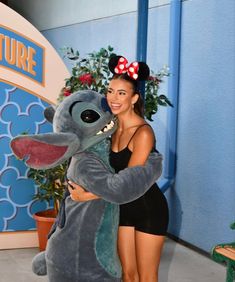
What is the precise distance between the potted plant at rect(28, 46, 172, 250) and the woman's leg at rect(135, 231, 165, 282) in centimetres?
128

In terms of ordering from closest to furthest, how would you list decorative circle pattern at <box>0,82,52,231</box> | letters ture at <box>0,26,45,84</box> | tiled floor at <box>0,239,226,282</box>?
tiled floor at <box>0,239,226,282</box> < letters ture at <box>0,26,45,84</box> < decorative circle pattern at <box>0,82,52,231</box>

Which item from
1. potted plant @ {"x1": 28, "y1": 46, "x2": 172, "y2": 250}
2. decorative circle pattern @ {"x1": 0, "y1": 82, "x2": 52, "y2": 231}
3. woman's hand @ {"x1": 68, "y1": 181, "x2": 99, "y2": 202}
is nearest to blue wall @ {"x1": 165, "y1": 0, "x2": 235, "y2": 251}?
potted plant @ {"x1": 28, "y1": 46, "x2": 172, "y2": 250}

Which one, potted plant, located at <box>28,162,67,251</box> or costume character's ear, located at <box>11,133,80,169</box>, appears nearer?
costume character's ear, located at <box>11,133,80,169</box>

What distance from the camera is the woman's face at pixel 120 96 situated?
96.5 inches

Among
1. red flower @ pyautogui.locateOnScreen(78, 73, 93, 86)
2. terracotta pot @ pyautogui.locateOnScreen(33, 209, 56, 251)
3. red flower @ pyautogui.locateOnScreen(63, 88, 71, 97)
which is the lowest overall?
terracotta pot @ pyautogui.locateOnScreen(33, 209, 56, 251)

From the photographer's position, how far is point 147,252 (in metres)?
2.53

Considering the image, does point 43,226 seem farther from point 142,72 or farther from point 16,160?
point 142,72

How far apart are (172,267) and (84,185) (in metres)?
2.14

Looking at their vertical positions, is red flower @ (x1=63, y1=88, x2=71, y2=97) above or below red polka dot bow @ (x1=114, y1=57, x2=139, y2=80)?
below

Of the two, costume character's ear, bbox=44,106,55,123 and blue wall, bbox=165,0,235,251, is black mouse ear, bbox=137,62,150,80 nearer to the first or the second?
costume character's ear, bbox=44,106,55,123

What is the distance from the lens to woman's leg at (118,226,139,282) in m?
2.55

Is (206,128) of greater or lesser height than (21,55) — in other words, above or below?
below

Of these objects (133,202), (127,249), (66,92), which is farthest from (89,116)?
(66,92)

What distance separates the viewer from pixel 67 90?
3730 millimetres
